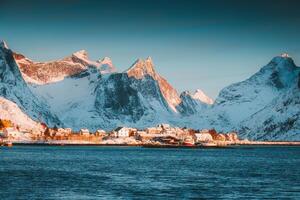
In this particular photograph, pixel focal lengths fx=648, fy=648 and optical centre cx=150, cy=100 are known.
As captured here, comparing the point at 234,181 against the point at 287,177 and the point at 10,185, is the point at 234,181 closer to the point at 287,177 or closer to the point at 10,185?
the point at 287,177

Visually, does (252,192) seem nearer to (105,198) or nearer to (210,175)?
(105,198)

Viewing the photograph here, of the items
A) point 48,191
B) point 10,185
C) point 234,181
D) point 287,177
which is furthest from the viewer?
point 287,177

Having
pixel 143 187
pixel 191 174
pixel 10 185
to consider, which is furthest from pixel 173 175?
pixel 10 185

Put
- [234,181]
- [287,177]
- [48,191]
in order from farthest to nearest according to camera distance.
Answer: [287,177] < [234,181] < [48,191]

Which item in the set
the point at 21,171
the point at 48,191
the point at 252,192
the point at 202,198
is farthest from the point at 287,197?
the point at 21,171

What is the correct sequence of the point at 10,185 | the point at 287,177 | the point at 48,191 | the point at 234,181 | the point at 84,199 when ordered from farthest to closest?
the point at 287,177
the point at 234,181
the point at 10,185
the point at 48,191
the point at 84,199

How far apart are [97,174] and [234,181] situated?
864 inches

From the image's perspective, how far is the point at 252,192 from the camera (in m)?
75.2

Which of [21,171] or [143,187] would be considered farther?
[21,171]

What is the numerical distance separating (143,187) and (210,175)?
24.2m

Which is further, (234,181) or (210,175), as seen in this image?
(210,175)

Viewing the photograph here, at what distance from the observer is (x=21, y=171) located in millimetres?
102375

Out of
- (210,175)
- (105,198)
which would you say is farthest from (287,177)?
(105,198)

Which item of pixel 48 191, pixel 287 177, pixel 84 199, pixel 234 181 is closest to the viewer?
pixel 84 199
